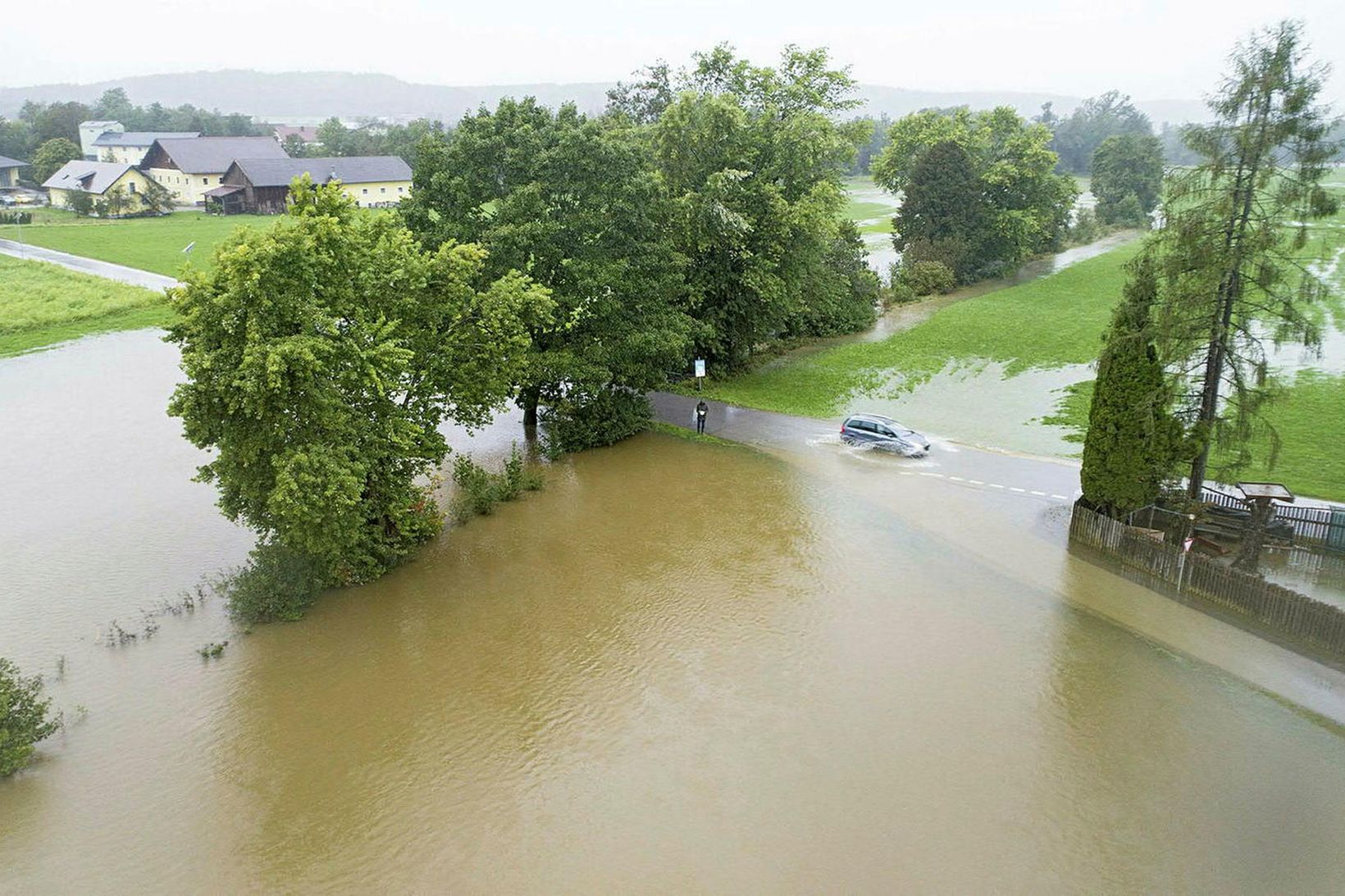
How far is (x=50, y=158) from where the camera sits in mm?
104000

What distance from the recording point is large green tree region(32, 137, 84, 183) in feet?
340

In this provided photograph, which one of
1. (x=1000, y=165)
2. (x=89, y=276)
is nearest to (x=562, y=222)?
(x=1000, y=165)

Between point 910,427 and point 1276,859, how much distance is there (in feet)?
66.1

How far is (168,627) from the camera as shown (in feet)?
61.5

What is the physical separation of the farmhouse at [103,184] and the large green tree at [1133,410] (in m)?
95.3

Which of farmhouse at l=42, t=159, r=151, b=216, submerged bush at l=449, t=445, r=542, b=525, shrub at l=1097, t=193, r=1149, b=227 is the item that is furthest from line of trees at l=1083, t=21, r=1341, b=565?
farmhouse at l=42, t=159, r=151, b=216

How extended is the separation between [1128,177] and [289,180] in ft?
278

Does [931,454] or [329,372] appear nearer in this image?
[329,372]

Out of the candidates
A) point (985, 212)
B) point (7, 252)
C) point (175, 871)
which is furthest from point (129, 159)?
point (175, 871)

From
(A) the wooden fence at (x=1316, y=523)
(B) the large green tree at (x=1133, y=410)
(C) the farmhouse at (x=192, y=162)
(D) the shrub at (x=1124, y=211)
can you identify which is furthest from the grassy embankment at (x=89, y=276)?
(D) the shrub at (x=1124, y=211)

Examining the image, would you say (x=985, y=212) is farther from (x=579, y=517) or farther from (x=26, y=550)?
(x=26, y=550)

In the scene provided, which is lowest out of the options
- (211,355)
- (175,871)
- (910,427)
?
(175,871)

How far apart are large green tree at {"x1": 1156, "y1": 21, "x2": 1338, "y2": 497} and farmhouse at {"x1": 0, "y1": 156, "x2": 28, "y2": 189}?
12596cm

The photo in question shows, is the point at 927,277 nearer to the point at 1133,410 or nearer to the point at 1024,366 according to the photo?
the point at 1024,366
